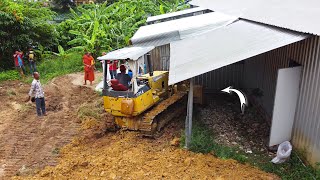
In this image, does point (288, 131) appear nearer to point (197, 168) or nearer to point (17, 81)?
point (197, 168)

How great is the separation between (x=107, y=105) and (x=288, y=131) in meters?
4.92

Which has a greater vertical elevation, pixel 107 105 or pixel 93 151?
pixel 107 105

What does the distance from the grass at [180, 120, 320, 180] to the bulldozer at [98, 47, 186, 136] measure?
45.3 inches

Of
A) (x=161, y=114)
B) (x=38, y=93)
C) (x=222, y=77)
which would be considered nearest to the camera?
(x=161, y=114)

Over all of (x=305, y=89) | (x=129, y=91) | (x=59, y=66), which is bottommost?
(x=59, y=66)

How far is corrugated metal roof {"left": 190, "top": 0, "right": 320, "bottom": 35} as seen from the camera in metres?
7.20

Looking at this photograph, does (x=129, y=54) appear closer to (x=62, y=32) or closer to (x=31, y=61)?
(x=31, y=61)

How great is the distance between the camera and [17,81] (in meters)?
15.8

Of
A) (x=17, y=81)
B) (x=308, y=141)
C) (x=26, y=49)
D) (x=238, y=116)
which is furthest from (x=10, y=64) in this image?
(x=308, y=141)

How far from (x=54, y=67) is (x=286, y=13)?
511 inches

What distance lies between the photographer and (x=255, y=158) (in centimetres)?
803

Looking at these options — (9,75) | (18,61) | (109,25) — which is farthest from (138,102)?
(109,25)

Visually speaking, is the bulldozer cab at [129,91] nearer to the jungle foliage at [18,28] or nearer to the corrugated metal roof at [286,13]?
the corrugated metal roof at [286,13]

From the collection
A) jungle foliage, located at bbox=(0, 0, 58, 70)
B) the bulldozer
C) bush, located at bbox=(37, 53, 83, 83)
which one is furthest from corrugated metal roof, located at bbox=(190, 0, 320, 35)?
jungle foliage, located at bbox=(0, 0, 58, 70)
